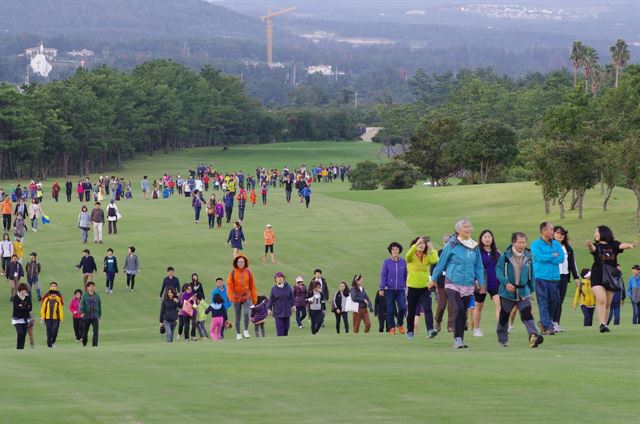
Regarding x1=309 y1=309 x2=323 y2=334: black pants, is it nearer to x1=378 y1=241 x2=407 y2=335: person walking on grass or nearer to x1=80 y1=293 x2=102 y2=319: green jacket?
x1=80 y1=293 x2=102 y2=319: green jacket

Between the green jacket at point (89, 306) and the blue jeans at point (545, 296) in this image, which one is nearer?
the blue jeans at point (545, 296)

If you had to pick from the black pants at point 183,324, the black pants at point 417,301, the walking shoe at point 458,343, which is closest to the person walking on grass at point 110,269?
the black pants at point 183,324

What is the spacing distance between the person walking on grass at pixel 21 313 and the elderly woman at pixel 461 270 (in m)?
9.34

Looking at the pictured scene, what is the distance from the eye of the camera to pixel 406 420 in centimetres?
1261

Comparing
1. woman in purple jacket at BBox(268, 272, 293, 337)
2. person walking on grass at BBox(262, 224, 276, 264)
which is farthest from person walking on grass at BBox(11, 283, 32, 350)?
person walking on grass at BBox(262, 224, 276, 264)

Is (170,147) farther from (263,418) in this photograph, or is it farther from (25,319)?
(263,418)

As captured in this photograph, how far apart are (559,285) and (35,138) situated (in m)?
96.1

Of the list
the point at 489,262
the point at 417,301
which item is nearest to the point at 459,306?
the point at 489,262

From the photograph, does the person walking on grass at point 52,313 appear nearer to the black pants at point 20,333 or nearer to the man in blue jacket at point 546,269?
the black pants at point 20,333

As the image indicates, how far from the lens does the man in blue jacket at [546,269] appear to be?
65.6ft

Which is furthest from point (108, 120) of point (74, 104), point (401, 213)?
point (401, 213)

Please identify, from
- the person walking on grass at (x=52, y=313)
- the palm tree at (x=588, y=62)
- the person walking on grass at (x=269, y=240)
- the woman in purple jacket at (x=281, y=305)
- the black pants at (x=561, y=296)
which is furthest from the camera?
the palm tree at (x=588, y=62)

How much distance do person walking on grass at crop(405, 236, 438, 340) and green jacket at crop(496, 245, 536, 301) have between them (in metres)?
2.28

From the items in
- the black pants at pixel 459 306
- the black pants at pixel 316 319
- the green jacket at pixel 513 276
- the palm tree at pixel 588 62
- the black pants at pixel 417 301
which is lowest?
the black pants at pixel 316 319
